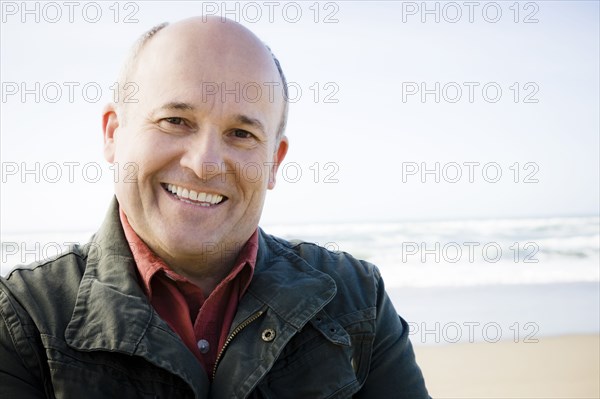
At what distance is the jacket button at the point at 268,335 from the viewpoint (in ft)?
6.39

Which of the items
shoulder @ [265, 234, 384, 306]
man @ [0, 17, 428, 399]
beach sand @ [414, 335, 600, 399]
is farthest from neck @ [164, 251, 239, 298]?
beach sand @ [414, 335, 600, 399]

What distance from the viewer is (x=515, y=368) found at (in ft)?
19.3

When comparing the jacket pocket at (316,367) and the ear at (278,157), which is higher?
the ear at (278,157)

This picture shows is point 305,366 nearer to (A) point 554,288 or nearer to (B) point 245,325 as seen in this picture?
(B) point 245,325

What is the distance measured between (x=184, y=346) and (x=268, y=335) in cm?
27

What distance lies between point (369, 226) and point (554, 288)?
13028 mm

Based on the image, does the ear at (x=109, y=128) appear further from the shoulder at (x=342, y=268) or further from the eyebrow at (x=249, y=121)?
the shoulder at (x=342, y=268)

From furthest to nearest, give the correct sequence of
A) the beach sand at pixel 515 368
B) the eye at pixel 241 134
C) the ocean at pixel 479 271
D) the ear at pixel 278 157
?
the ocean at pixel 479 271, the beach sand at pixel 515 368, the ear at pixel 278 157, the eye at pixel 241 134

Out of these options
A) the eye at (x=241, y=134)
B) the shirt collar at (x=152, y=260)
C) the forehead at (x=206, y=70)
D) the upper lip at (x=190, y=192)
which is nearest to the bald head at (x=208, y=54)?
the forehead at (x=206, y=70)

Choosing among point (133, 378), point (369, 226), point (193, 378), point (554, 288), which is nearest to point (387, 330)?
point (193, 378)

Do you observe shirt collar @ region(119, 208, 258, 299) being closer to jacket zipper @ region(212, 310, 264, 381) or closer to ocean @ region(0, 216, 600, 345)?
jacket zipper @ region(212, 310, 264, 381)

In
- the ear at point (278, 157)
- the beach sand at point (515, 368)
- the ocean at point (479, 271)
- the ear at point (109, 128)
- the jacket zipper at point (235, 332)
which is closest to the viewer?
the jacket zipper at point (235, 332)

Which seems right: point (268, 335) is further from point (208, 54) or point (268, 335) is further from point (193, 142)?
point (208, 54)

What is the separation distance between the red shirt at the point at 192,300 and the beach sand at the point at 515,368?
3773 millimetres
